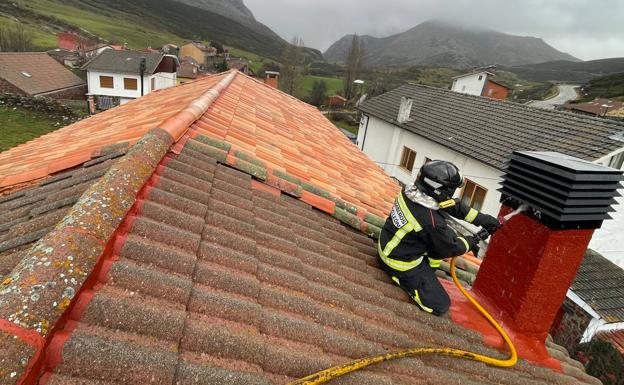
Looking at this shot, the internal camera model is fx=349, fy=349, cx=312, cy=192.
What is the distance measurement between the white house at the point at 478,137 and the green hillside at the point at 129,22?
70849 mm

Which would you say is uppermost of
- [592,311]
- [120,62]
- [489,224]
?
[489,224]

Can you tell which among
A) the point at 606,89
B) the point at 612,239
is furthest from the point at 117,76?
the point at 606,89

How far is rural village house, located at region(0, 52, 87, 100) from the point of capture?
3191 cm

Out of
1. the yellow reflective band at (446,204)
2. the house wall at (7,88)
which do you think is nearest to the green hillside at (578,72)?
the house wall at (7,88)

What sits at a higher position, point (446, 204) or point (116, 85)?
point (446, 204)

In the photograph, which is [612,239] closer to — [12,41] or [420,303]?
[420,303]

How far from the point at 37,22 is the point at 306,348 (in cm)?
10827

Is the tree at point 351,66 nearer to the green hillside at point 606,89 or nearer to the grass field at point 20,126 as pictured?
the green hillside at point 606,89

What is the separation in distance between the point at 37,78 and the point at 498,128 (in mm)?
43037

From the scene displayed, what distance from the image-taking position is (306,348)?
2.04m

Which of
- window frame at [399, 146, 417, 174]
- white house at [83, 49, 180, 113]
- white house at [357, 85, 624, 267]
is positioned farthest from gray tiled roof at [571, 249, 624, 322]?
white house at [83, 49, 180, 113]

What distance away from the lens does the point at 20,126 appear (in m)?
22.2

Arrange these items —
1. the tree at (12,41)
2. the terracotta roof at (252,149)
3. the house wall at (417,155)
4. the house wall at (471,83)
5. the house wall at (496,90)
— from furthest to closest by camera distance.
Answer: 1. the house wall at (496,90)
2. the tree at (12,41)
3. the house wall at (471,83)
4. the house wall at (417,155)
5. the terracotta roof at (252,149)

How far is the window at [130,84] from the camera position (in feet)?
133
